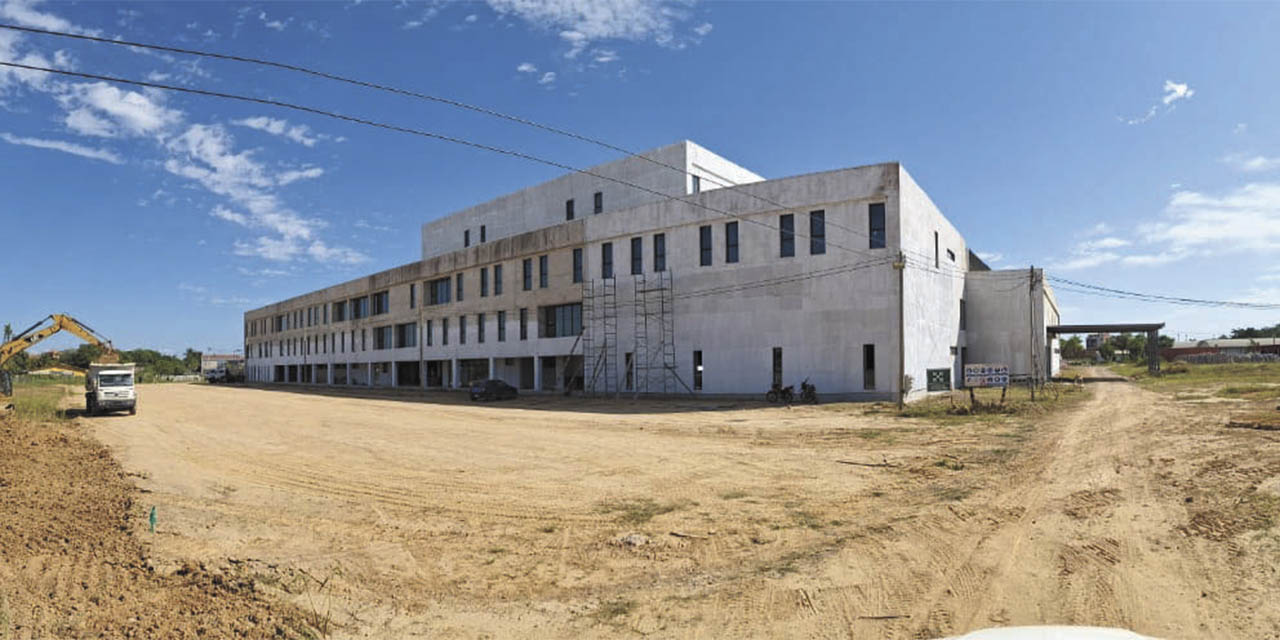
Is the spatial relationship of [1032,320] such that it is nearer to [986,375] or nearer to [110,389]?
[986,375]

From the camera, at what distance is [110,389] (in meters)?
29.8

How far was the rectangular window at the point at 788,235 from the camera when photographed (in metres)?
35.4

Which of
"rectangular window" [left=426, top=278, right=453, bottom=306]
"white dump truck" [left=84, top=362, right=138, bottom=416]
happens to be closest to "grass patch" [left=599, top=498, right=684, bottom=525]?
"white dump truck" [left=84, top=362, right=138, bottom=416]

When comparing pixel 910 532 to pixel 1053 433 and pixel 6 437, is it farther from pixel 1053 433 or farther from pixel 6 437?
pixel 6 437

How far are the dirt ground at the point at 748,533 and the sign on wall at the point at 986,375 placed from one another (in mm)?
7706

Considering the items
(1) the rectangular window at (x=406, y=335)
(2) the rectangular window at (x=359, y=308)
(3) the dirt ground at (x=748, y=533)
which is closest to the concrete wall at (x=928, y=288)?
(3) the dirt ground at (x=748, y=533)

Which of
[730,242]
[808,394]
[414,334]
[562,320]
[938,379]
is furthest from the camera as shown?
[414,334]

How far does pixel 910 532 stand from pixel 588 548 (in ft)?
13.9

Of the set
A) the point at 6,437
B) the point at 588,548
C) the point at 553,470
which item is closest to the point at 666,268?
the point at 553,470

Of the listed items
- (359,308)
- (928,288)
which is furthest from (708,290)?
(359,308)

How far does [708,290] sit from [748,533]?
2995 centimetres

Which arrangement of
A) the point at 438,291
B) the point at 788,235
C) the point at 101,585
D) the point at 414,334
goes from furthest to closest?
1. the point at 414,334
2. the point at 438,291
3. the point at 788,235
4. the point at 101,585

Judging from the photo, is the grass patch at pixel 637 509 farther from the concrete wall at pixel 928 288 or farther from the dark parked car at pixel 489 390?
the dark parked car at pixel 489 390

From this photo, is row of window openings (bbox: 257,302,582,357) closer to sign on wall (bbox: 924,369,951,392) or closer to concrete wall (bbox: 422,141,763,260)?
concrete wall (bbox: 422,141,763,260)
